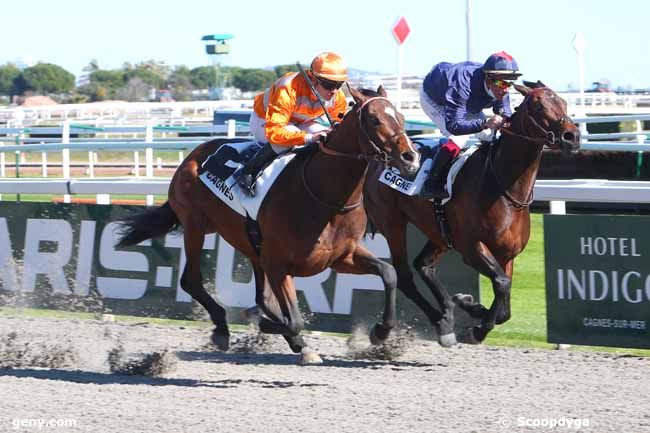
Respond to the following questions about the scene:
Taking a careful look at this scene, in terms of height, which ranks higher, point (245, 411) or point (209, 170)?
point (209, 170)

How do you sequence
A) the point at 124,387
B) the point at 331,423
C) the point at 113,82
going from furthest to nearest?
the point at 113,82, the point at 124,387, the point at 331,423

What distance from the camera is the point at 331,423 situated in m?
5.31

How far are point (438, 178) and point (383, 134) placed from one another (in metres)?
1.61

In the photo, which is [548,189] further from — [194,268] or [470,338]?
[194,268]

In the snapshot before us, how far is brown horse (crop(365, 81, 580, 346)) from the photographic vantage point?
22.3 feet

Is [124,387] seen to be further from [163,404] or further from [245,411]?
[245,411]

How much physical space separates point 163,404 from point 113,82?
2491 inches

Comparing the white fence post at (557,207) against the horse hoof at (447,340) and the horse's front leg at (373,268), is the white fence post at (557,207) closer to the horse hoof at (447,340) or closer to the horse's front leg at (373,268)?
the horse hoof at (447,340)

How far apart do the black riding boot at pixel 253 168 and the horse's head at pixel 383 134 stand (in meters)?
0.94

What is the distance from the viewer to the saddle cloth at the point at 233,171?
6.69 metres

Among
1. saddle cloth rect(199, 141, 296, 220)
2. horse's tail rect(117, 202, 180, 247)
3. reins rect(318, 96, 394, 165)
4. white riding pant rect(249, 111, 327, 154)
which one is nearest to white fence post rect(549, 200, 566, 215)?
white riding pant rect(249, 111, 327, 154)

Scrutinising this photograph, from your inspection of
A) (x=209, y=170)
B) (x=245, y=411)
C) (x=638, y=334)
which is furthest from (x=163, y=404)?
(x=638, y=334)

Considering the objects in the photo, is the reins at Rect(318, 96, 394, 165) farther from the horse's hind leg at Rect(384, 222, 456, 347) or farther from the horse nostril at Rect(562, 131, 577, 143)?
the horse's hind leg at Rect(384, 222, 456, 347)

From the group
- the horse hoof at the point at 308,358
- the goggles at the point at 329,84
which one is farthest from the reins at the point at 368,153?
the horse hoof at the point at 308,358
